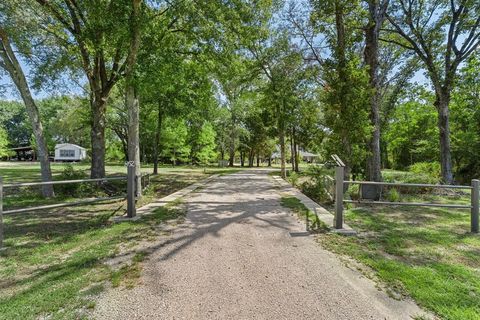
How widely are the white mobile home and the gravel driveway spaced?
50.3m

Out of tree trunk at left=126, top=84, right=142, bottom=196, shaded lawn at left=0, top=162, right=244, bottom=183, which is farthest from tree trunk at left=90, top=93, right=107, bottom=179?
shaded lawn at left=0, top=162, right=244, bottom=183

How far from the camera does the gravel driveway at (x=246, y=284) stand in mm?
2396

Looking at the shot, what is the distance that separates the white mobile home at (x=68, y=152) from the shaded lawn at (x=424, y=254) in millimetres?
51442

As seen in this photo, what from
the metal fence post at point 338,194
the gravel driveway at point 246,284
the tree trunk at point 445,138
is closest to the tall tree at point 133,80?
the gravel driveway at point 246,284

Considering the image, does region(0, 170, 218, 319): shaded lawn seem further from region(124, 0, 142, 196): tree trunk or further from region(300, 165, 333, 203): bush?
region(300, 165, 333, 203): bush

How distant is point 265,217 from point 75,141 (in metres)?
58.9

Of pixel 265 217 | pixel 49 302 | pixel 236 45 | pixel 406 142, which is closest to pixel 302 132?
pixel 406 142

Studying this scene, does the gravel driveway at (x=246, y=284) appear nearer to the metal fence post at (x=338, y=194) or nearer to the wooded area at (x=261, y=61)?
the metal fence post at (x=338, y=194)

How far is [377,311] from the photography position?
2.41 meters

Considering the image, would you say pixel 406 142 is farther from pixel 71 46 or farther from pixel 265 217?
pixel 71 46

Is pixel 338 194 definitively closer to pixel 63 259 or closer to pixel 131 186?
pixel 131 186

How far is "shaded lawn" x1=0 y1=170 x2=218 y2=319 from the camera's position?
2.49 metres

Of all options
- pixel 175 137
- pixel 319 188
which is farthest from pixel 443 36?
pixel 175 137

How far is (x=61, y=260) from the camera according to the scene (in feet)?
11.7
